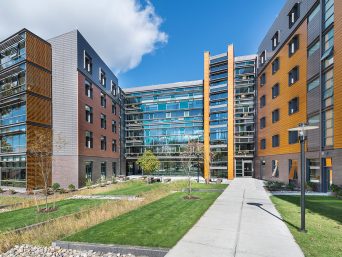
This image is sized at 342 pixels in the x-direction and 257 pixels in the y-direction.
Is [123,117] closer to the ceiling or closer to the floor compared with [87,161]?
closer to the ceiling

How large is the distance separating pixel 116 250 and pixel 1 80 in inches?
1352

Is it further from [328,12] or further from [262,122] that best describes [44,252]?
[262,122]

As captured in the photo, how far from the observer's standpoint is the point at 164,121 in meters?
50.4

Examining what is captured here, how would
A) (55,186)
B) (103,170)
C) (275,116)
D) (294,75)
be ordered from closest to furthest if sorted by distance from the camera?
(55,186) → (294,75) → (275,116) → (103,170)

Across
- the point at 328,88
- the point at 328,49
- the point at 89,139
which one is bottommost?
the point at 89,139

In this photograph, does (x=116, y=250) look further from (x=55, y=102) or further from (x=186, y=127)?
(x=186, y=127)

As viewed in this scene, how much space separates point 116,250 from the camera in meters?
7.25

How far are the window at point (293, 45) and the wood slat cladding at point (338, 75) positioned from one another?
7032 mm

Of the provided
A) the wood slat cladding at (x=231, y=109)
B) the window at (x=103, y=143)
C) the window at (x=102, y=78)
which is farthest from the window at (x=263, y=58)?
the window at (x=103, y=143)

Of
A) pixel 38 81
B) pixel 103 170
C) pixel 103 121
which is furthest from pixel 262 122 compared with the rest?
pixel 38 81

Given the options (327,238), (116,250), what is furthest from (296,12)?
(116,250)

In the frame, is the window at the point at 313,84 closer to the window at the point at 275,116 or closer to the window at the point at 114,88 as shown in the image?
the window at the point at 275,116

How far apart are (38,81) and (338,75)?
3190 cm

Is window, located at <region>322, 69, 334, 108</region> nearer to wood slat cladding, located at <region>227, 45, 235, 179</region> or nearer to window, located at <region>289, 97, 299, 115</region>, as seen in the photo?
window, located at <region>289, 97, 299, 115</region>
